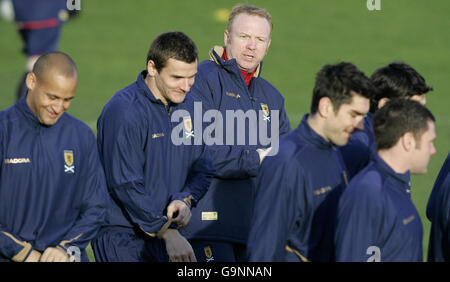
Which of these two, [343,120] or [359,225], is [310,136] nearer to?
[343,120]

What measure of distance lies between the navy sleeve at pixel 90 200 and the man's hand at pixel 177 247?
1.72ft

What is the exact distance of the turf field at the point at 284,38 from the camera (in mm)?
20484

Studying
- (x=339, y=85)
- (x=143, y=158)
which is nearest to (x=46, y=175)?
(x=143, y=158)

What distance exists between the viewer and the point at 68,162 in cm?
608

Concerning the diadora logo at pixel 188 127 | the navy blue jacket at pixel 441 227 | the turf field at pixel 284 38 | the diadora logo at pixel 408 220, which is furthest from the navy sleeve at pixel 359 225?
the turf field at pixel 284 38

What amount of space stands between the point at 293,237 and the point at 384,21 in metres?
19.3

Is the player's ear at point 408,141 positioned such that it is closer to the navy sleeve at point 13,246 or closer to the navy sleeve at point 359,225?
the navy sleeve at point 359,225

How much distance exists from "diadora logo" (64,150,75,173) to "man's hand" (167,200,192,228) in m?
0.80

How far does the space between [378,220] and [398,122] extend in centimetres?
64

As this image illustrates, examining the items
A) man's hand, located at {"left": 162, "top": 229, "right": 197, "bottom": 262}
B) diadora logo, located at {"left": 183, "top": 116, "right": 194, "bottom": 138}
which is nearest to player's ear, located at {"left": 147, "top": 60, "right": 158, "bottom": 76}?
diadora logo, located at {"left": 183, "top": 116, "right": 194, "bottom": 138}

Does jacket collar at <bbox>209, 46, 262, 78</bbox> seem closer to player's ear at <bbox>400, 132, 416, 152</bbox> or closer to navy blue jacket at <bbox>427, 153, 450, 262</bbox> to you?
navy blue jacket at <bbox>427, 153, 450, 262</bbox>

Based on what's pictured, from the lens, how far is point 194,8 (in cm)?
2436

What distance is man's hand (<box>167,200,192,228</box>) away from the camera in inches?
257

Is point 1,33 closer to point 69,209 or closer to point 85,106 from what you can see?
point 85,106
